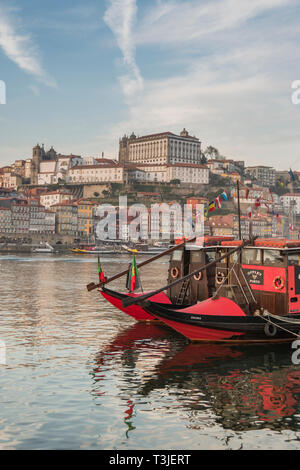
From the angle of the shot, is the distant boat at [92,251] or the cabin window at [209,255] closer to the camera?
the cabin window at [209,255]

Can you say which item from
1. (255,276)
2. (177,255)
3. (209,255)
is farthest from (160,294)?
(255,276)

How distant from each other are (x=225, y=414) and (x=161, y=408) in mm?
1307

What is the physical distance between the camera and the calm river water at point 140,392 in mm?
9805

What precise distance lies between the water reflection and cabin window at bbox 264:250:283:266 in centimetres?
263

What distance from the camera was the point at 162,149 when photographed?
562 ft

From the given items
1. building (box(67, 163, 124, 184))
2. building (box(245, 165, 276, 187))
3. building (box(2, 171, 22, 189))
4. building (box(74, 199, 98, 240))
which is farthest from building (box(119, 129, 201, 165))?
building (box(74, 199, 98, 240))

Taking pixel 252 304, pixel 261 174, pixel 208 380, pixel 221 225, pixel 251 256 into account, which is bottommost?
pixel 208 380

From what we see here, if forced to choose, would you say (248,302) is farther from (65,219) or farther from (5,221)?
(65,219)

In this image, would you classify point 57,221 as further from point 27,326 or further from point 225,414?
point 225,414

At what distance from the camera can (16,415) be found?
1079 cm

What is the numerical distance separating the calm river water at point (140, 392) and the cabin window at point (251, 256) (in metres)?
2.86

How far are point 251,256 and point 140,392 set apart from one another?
7.43 m

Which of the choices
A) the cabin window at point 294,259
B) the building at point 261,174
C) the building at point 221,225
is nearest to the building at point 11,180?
the building at point 221,225

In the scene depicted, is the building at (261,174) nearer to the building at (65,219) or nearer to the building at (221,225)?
the building at (221,225)
